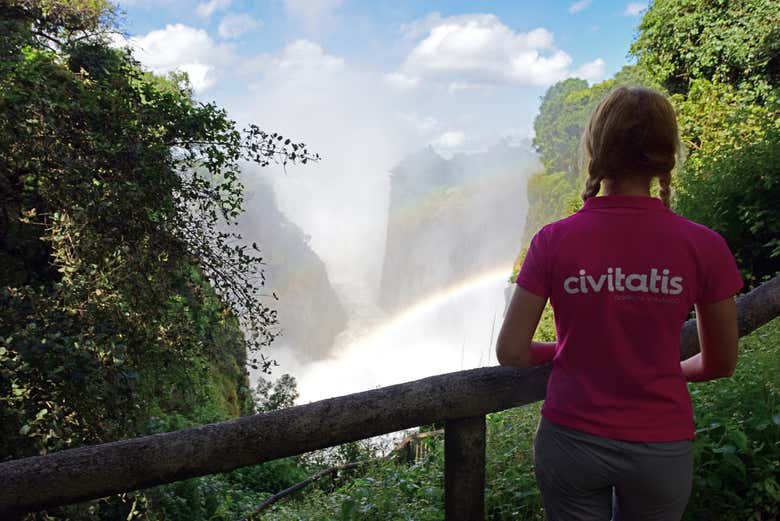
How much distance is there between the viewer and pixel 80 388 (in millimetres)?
5316

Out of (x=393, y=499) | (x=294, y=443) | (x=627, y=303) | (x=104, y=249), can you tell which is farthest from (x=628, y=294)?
(x=104, y=249)

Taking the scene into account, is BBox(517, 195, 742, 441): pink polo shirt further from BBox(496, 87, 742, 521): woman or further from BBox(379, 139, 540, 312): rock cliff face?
BBox(379, 139, 540, 312): rock cliff face

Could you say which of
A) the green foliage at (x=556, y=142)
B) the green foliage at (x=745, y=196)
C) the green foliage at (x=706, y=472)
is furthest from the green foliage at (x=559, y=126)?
the green foliage at (x=706, y=472)

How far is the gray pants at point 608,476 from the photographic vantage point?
4.86 feet

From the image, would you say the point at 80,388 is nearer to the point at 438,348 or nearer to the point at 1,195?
the point at 1,195

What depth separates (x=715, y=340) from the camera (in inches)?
62.9

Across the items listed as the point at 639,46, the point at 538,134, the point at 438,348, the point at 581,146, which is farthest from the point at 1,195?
the point at 438,348

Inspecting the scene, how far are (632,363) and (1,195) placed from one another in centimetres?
813

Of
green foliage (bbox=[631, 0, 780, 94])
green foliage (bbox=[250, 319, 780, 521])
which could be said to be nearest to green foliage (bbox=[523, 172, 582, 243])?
green foliage (bbox=[631, 0, 780, 94])

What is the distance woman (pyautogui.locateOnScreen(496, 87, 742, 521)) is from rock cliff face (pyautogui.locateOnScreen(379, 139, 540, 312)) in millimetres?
98393

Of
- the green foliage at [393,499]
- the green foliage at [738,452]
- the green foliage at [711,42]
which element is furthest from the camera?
the green foliage at [711,42]

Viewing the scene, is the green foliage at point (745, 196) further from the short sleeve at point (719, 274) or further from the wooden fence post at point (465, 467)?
the short sleeve at point (719, 274)

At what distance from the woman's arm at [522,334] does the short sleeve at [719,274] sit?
39cm

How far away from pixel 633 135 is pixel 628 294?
382 mm
